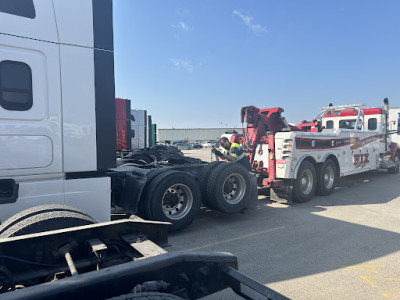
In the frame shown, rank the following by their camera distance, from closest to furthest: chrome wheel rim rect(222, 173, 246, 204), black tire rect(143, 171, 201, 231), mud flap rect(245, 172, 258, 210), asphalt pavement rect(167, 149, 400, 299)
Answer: asphalt pavement rect(167, 149, 400, 299), black tire rect(143, 171, 201, 231), chrome wheel rim rect(222, 173, 246, 204), mud flap rect(245, 172, 258, 210)

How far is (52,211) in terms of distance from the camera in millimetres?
2395

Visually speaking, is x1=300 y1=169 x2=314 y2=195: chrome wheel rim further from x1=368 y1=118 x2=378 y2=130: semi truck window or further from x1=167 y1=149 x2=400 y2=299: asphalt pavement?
x1=368 y1=118 x2=378 y2=130: semi truck window

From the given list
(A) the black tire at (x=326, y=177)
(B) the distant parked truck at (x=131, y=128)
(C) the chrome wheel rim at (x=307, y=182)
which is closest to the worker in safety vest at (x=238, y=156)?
(C) the chrome wheel rim at (x=307, y=182)

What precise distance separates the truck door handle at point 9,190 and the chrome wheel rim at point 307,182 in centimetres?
671

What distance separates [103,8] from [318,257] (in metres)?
4.25

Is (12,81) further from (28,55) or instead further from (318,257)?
(318,257)

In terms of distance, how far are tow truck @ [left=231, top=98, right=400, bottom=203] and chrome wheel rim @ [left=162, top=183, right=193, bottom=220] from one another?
300 centimetres

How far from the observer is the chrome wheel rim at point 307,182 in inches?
310

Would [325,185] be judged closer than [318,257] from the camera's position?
No

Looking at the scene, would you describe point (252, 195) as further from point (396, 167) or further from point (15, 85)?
point (396, 167)

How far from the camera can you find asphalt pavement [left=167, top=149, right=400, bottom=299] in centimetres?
346

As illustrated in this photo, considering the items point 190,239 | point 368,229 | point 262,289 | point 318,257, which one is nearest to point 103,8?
point 262,289

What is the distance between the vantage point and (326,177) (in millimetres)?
8586

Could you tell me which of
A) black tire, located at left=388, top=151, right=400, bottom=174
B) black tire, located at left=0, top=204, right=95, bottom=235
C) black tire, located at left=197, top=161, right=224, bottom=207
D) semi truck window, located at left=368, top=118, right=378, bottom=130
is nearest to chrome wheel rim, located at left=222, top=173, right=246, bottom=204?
black tire, located at left=197, top=161, right=224, bottom=207
